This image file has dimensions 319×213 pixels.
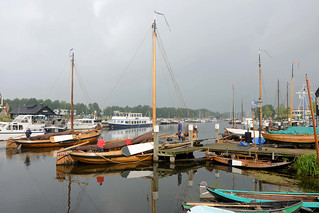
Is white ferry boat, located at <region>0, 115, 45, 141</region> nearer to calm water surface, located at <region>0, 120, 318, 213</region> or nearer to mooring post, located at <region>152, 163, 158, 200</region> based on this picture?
calm water surface, located at <region>0, 120, 318, 213</region>

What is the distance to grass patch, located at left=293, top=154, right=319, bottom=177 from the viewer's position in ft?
43.4

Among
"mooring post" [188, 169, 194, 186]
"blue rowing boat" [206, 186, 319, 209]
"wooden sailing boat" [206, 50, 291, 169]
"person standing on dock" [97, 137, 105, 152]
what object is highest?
"person standing on dock" [97, 137, 105, 152]

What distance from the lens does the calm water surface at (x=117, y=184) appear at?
9992 millimetres

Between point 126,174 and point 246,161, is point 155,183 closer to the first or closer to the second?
point 126,174

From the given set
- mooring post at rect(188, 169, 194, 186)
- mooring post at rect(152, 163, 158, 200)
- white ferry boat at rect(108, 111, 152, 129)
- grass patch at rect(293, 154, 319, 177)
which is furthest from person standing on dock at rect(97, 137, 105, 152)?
white ferry boat at rect(108, 111, 152, 129)

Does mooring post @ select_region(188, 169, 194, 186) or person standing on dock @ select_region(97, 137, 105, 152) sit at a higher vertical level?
person standing on dock @ select_region(97, 137, 105, 152)

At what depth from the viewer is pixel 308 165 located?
13.5m

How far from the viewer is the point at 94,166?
1706cm

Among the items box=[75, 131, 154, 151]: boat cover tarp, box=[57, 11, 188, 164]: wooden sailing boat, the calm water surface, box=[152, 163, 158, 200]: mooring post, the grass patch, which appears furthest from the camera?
box=[75, 131, 154, 151]: boat cover tarp

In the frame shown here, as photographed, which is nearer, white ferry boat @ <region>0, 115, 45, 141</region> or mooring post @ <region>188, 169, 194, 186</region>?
mooring post @ <region>188, 169, 194, 186</region>

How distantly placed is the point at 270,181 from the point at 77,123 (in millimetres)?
52092

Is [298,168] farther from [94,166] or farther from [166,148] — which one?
[94,166]

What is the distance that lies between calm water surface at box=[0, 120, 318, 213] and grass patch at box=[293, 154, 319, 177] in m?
1.11

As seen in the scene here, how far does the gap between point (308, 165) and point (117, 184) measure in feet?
40.2
